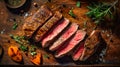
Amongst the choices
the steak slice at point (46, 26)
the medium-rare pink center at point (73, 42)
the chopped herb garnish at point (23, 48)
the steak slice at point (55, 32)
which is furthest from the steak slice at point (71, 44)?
the chopped herb garnish at point (23, 48)

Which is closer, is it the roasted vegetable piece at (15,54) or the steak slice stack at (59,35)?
the steak slice stack at (59,35)

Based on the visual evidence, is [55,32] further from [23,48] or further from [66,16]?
[23,48]

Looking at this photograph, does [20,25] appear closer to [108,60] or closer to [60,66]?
[60,66]

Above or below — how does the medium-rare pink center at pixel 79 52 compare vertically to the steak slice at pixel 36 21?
below

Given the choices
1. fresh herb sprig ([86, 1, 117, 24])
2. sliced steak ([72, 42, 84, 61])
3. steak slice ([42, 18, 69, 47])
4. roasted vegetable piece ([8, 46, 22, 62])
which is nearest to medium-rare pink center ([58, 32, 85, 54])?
sliced steak ([72, 42, 84, 61])

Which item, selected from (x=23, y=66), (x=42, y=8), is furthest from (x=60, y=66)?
(x=42, y=8)

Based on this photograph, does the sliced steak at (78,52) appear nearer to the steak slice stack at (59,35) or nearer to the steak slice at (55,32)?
the steak slice stack at (59,35)

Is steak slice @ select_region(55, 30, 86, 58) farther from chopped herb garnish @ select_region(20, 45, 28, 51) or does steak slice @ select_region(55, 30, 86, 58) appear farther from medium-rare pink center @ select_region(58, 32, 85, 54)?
chopped herb garnish @ select_region(20, 45, 28, 51)
